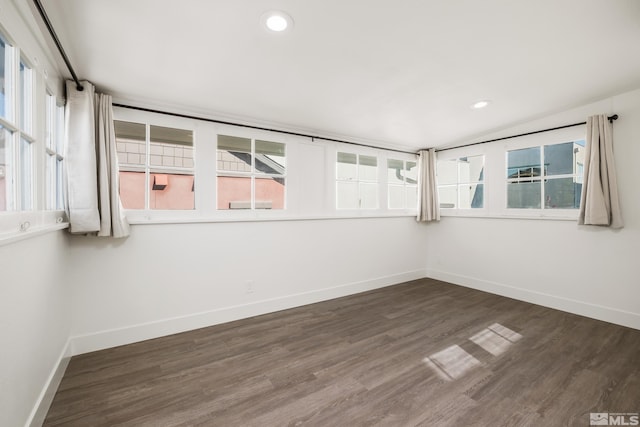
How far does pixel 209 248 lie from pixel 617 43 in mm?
3747

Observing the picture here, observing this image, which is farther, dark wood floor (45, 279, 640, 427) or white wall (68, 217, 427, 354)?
white wall (68, 217, 427, 354)

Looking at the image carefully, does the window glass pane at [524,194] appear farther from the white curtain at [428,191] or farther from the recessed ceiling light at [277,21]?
the recessed ceiling light at [277,21]

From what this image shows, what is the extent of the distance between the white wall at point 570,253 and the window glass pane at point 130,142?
14.2ft

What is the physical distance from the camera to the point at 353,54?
1985 mm

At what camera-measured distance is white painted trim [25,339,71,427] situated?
1.47 meters

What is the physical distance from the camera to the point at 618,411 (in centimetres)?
165

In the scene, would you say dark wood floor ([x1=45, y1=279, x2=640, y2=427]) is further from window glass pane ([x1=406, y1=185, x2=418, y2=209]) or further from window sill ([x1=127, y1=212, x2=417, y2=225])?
window glass pane ([x1=406, y1=185, x2=418, y2=209])

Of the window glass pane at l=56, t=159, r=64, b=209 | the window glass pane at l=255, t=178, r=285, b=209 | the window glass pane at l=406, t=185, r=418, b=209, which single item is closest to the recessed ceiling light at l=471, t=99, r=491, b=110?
the window glass pane at l=406, t=185, r=418, b=209

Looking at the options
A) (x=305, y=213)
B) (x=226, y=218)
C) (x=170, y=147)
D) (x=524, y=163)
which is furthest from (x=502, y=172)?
(x=170, y=147)

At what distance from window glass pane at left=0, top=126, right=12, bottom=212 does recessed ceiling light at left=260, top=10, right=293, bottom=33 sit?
4.65 ft

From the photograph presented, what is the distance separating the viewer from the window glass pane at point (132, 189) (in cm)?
255

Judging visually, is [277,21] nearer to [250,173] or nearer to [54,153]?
[250,173]

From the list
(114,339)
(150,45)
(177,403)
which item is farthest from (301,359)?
(150,45)

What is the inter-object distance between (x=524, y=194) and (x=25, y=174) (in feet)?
15.9
